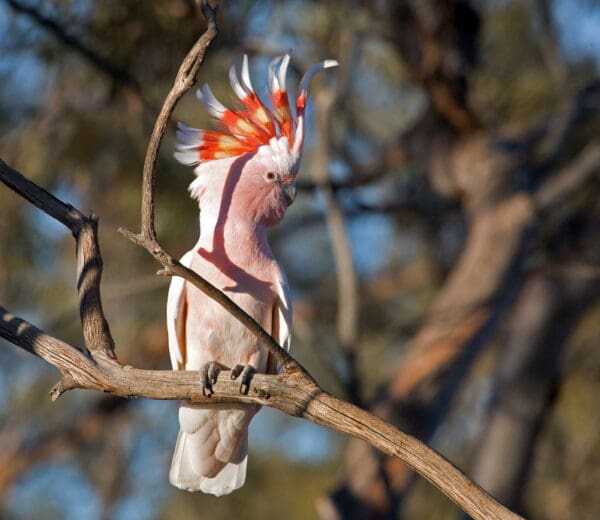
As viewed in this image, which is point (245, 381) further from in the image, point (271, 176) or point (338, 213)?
point (338, 213)

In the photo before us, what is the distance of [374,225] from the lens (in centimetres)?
498

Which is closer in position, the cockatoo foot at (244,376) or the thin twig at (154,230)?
the thin twig at (154,230)

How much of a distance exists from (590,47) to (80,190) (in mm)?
2537

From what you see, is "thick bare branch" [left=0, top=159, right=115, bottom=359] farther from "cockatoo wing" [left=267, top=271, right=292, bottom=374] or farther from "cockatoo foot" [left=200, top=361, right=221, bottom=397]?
"cockatoo wing" [left=267, top=271, right=292, bottom=374]

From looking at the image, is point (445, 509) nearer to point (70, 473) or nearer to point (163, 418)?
point (163, 418)

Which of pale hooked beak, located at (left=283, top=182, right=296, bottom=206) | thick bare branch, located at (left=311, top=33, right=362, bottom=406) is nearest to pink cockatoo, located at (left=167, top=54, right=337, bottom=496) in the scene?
pale hooked beak, located at (left=283, top=182, right=296, bottom=206)

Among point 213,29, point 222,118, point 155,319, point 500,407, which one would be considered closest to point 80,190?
point 155,319

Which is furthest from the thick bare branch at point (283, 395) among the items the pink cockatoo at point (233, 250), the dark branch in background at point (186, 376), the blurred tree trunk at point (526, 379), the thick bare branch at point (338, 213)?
the blurred tree trunk at point (526, 379)

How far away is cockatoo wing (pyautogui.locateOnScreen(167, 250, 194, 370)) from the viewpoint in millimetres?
1951

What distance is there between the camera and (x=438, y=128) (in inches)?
157

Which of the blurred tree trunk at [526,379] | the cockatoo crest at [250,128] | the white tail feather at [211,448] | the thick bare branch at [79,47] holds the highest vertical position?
the thick bare branch at [79,47]

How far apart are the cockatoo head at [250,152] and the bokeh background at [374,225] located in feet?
3.99

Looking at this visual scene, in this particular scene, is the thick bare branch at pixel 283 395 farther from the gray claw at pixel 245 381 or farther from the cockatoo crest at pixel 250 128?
the cockatoo crest at pixel 250 128

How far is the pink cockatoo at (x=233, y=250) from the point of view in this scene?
1905mm
